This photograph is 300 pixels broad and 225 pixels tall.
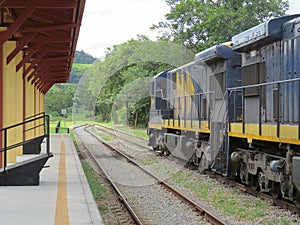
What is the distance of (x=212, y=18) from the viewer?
116 feet

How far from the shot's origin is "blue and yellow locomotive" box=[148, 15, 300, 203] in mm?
9829

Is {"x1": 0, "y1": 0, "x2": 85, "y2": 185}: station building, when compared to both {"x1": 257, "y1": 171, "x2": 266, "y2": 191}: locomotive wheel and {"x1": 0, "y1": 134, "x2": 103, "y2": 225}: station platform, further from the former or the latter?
{"x1": 257, "y1": 171, "x2": 266, "y2": 191}: locomotive wheel

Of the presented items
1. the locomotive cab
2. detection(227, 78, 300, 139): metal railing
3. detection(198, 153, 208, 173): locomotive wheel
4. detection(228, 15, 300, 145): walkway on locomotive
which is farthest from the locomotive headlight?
detection(198, 153, 208, 173): locomotive wheel

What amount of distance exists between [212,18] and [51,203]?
2747cm

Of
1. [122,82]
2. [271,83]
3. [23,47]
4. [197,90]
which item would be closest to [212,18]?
[122,82]

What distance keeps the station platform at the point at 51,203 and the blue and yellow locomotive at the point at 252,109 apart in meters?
3.54

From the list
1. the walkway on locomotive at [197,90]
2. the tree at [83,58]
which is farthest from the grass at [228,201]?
the tree at [83,58]

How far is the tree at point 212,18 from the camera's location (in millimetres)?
34781

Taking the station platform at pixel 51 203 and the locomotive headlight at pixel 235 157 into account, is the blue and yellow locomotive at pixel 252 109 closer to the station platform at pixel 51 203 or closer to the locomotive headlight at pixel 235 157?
the locomotive headlight at pixel 235 157

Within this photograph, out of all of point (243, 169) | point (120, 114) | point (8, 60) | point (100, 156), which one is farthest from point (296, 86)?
point (120, 114)

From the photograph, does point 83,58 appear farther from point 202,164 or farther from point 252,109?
point 252,109

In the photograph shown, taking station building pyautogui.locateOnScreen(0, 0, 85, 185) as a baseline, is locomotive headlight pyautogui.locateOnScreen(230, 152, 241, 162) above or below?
below

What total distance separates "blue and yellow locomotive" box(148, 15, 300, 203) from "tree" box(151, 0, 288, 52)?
17812 mm

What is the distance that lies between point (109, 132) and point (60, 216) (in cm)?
3312
